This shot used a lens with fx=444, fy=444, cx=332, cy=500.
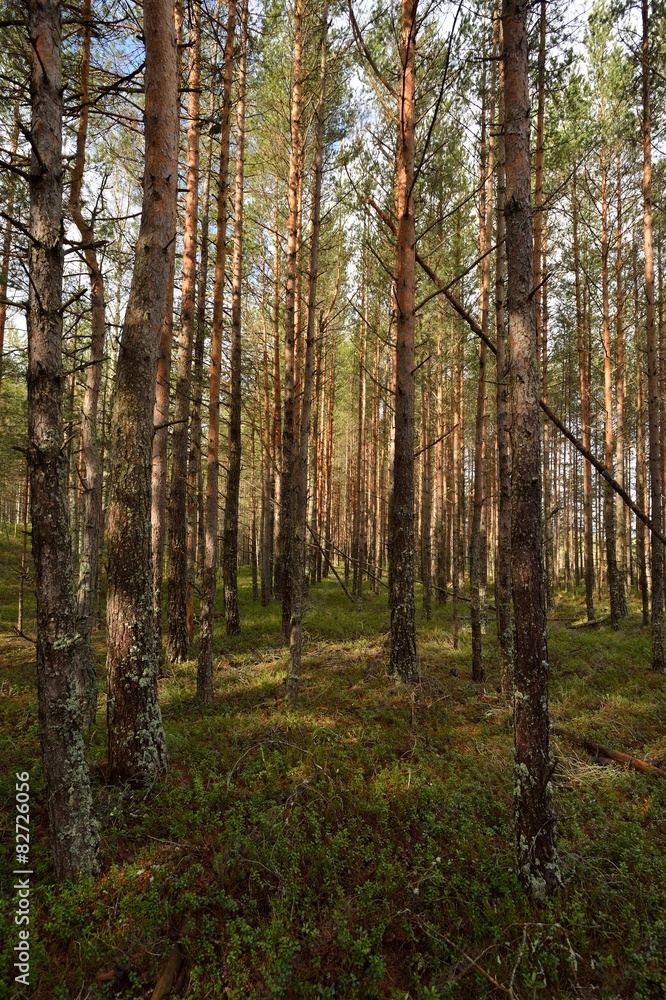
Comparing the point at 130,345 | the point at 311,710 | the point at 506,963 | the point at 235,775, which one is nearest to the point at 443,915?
the point at 506,963

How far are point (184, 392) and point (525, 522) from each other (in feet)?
23.2

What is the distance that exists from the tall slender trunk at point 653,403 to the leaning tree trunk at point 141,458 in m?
9.13

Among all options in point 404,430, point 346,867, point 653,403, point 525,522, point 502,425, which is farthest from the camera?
point 653,403

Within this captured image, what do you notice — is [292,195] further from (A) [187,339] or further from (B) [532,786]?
(B) [532,786]

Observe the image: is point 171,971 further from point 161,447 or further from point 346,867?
point 161,447

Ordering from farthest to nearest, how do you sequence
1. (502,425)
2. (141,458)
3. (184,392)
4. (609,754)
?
1. (184,392)
2. (502,425)
3. (609,754)
4. (141,458)

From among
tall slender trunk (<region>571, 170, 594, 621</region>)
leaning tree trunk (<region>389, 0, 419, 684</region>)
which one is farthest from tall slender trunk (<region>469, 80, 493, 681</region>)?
tall slender trunk (<region>571, 170, 594, 621</region>)

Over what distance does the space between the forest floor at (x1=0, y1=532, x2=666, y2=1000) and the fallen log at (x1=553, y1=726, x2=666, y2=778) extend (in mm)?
171


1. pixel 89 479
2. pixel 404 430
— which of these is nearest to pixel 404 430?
pixel 404 430

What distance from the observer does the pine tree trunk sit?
23.6 feet

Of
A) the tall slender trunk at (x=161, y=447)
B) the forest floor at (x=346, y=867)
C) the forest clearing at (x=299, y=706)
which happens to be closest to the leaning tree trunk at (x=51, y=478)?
the forest clearing at (x=299, y=706)

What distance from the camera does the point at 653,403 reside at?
30.6 feet

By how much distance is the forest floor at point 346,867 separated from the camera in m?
2.80

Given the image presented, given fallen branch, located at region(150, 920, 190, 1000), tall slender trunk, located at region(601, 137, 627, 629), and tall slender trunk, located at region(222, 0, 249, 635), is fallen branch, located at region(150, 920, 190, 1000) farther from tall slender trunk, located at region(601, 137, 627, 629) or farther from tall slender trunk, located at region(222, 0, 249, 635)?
tall slender trunk, located at region(601, 137, 627, 629)
